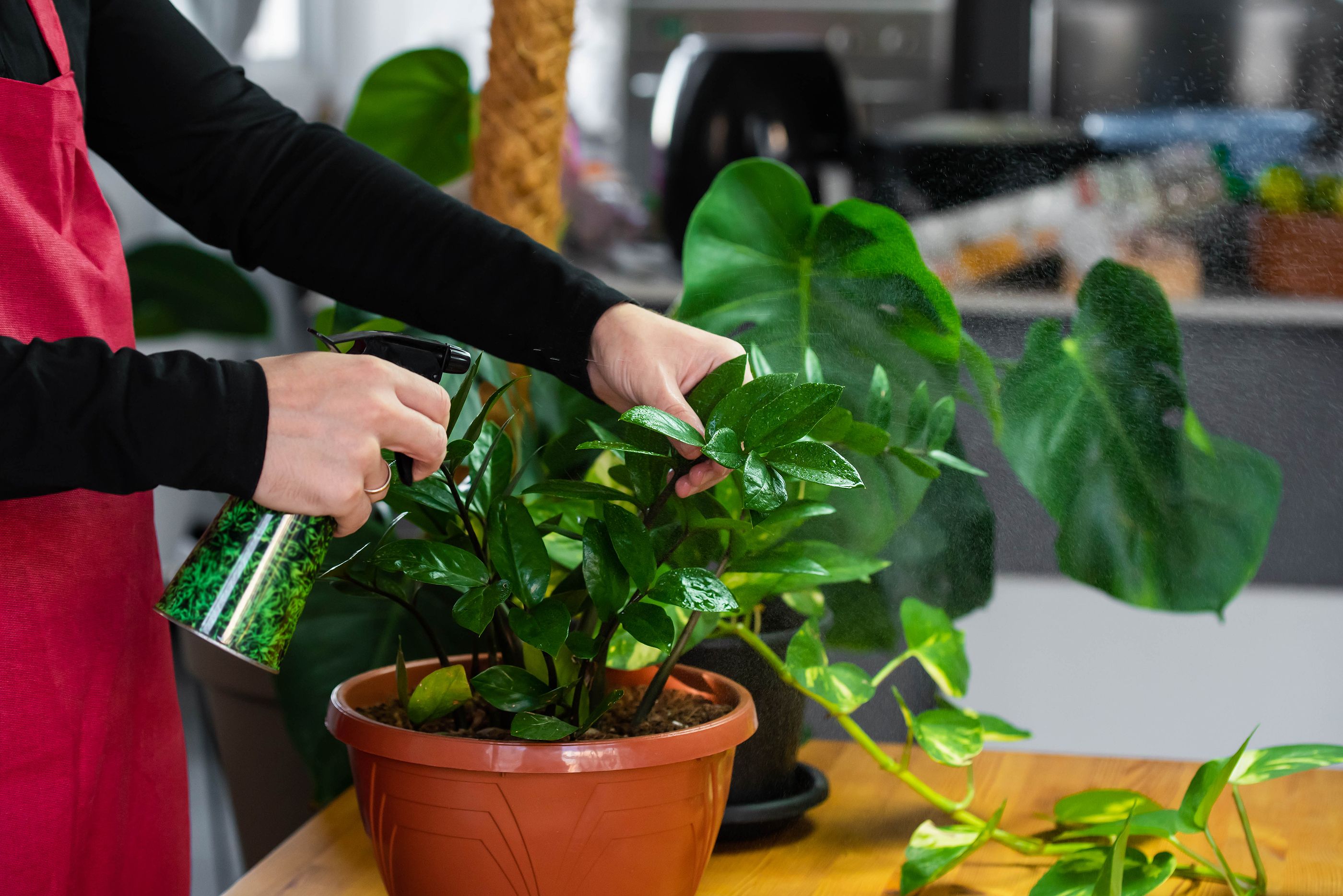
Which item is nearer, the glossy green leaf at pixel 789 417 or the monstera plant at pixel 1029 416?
the glossy green leaf at pixel 789 417

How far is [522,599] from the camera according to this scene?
63cm

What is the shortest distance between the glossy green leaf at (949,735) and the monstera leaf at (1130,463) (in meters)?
0.15

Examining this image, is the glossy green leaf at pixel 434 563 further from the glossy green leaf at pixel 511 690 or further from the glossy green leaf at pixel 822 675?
the glossy green leaf at pixel 822 675

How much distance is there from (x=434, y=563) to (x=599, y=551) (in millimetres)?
→ 83

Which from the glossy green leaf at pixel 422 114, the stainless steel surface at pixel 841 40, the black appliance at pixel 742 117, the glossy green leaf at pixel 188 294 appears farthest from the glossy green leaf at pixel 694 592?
the stainless steel surface at pixel 841 40

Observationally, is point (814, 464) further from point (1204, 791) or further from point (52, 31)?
point (52, 31)

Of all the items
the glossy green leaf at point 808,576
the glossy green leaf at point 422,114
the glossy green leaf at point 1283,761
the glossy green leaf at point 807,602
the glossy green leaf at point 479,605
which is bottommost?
the glossy green leaf at point 1283,761

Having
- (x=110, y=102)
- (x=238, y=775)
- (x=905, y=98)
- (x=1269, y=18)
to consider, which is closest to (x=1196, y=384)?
(x=1269, y=18)

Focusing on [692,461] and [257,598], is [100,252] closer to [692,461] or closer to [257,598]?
[257,598]

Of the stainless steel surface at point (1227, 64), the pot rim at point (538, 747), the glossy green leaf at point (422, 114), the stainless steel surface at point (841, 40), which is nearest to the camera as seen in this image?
the pot rim at point (538, 747)

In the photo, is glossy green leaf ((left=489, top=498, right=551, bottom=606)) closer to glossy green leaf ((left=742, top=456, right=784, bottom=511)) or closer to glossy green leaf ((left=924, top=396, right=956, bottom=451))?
glossy green leaf ((left=742, top=456, right=784, bottom=511))

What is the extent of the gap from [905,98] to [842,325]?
3509mm

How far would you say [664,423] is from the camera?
0.58 m

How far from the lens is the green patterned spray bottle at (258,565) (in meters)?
0.57
